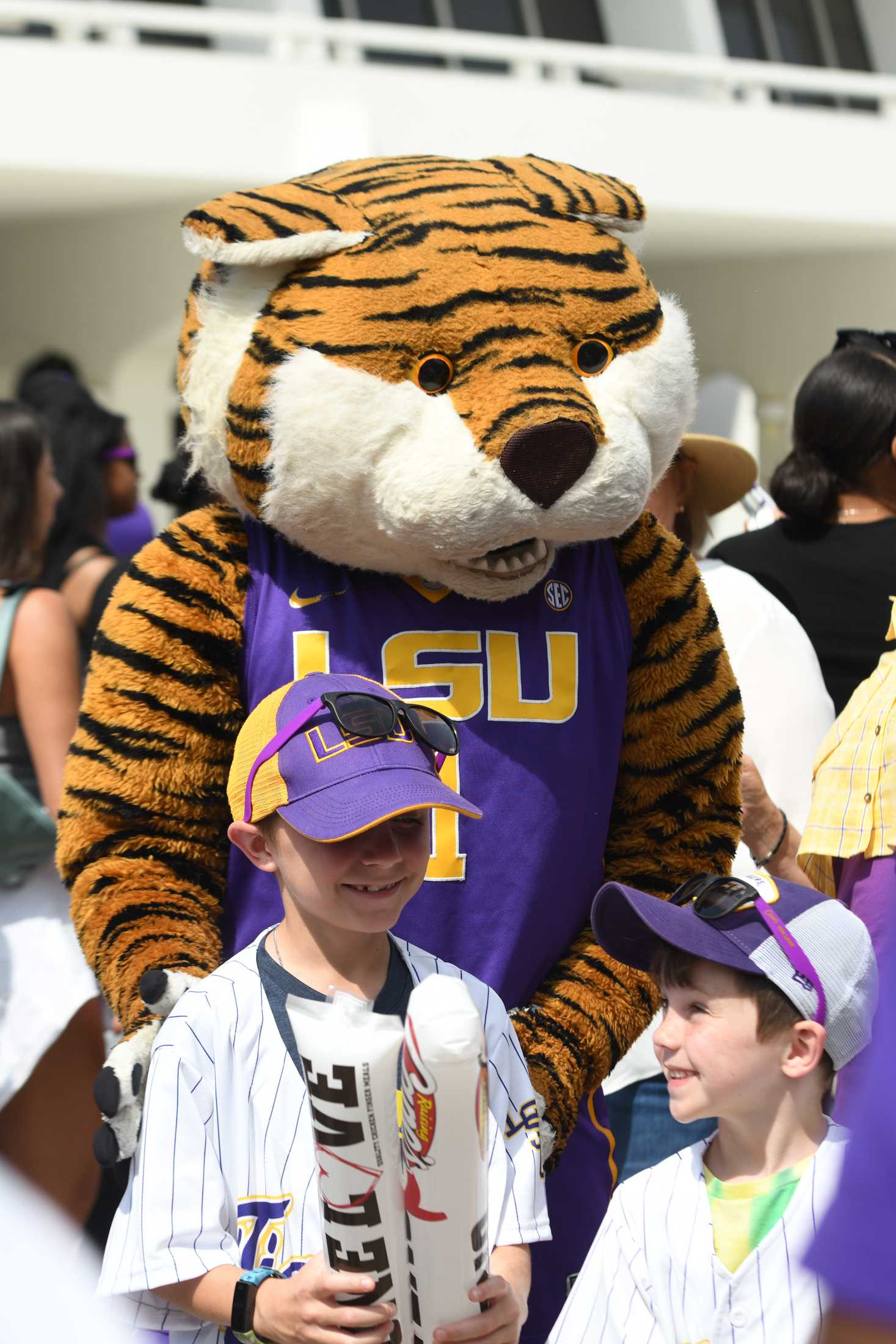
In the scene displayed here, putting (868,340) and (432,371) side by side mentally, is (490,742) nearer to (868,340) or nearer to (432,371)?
(432,371)

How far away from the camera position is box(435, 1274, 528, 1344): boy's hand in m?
1.58

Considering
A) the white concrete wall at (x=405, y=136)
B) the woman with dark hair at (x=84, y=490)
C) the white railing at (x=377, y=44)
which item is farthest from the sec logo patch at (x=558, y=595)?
the white railing at (x=377, y=44)

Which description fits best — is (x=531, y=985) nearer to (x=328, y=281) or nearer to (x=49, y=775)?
(x=328, y=281)

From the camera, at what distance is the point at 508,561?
7.22ft

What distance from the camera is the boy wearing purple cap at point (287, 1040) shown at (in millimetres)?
1792

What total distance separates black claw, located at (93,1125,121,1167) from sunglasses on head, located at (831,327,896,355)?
230cm

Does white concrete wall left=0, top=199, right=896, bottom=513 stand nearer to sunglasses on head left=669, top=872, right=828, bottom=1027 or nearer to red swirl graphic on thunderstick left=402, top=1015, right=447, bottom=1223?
sunglasses on head left=669, top=872, right=828, bottom=1027

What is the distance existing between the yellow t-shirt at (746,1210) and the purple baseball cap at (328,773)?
587mm

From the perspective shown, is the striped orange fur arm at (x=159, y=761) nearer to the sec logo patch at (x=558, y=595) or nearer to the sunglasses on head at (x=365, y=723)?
the sunglasses on head at (x=365, y=723)

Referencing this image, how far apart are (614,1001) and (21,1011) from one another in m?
1.45

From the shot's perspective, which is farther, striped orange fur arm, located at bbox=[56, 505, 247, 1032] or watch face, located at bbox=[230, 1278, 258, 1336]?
striped orange fur arm, located at bbox=[56, 505, 247, 1032]

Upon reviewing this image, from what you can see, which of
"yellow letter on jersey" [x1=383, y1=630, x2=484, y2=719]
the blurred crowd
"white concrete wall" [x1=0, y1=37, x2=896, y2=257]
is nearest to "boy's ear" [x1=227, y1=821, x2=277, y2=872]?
"yellow letter on jersey" [x1=383, y1=630, x2=484, y2=719]

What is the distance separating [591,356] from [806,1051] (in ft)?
3.12

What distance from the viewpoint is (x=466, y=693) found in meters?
2.25
